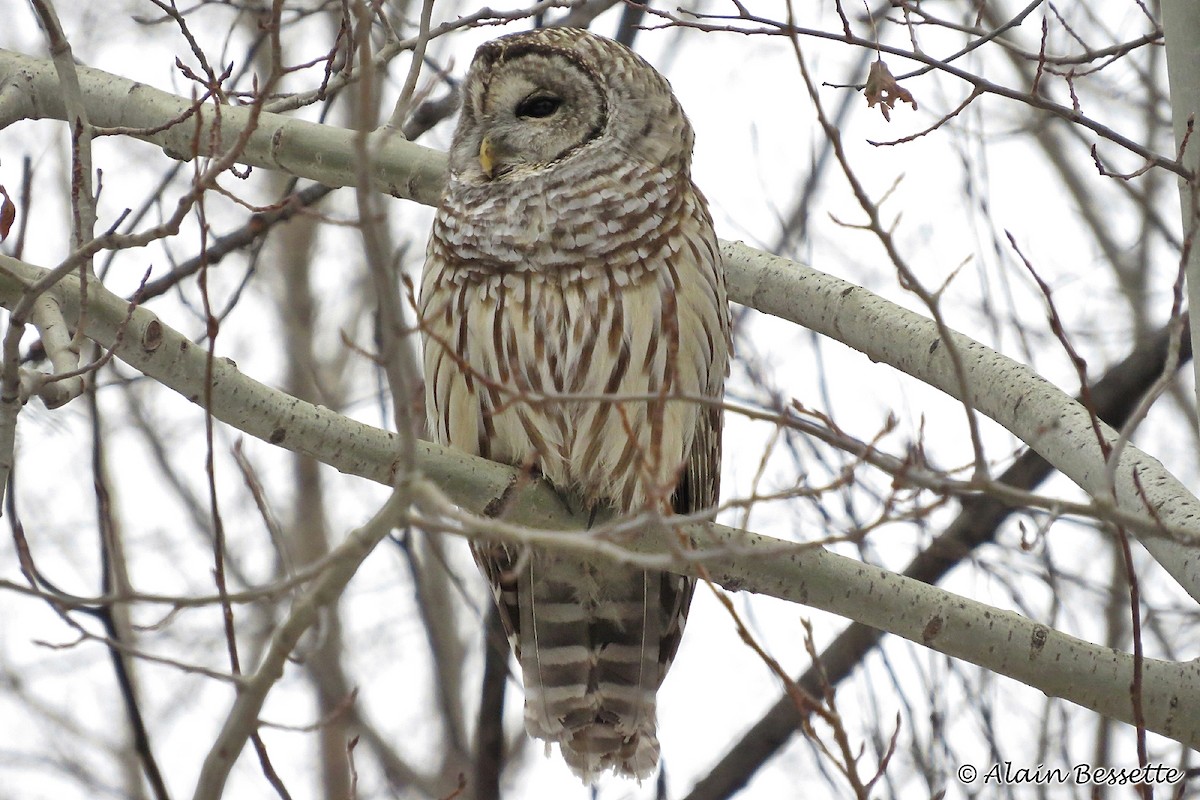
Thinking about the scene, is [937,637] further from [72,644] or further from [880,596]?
[72,644]

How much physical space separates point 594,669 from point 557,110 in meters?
1.93

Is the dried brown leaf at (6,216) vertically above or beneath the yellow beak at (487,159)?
beneath

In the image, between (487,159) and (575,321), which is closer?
(575,321)

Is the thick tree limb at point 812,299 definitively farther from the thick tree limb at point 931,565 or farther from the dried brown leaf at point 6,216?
the thick tree limb at point 931,565

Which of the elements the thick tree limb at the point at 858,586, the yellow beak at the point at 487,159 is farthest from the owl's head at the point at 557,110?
the thick tree limb at the point at 858,586

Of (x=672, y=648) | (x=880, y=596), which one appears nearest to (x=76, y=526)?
(x=672, y=648)

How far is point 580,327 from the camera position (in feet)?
14.1

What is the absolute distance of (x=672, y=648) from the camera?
483 centimetres

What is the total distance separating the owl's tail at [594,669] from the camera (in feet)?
15.4

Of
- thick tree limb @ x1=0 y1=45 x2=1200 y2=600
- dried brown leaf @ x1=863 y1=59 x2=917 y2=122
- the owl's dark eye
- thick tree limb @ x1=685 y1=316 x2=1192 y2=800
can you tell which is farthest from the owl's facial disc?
thick tree limb @ x1=685 y1=316 x2=1192 y2=800

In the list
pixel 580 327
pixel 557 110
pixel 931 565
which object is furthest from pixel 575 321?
pixel 931 565

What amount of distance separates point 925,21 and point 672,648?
2.25 m

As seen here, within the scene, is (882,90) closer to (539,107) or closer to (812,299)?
(812,299)

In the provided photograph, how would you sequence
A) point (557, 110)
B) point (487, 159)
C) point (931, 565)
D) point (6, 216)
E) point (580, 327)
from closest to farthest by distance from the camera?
point (6, 216)
point (580, 327)
point (487, 159)
point (557, 110)
point (931, 565)
